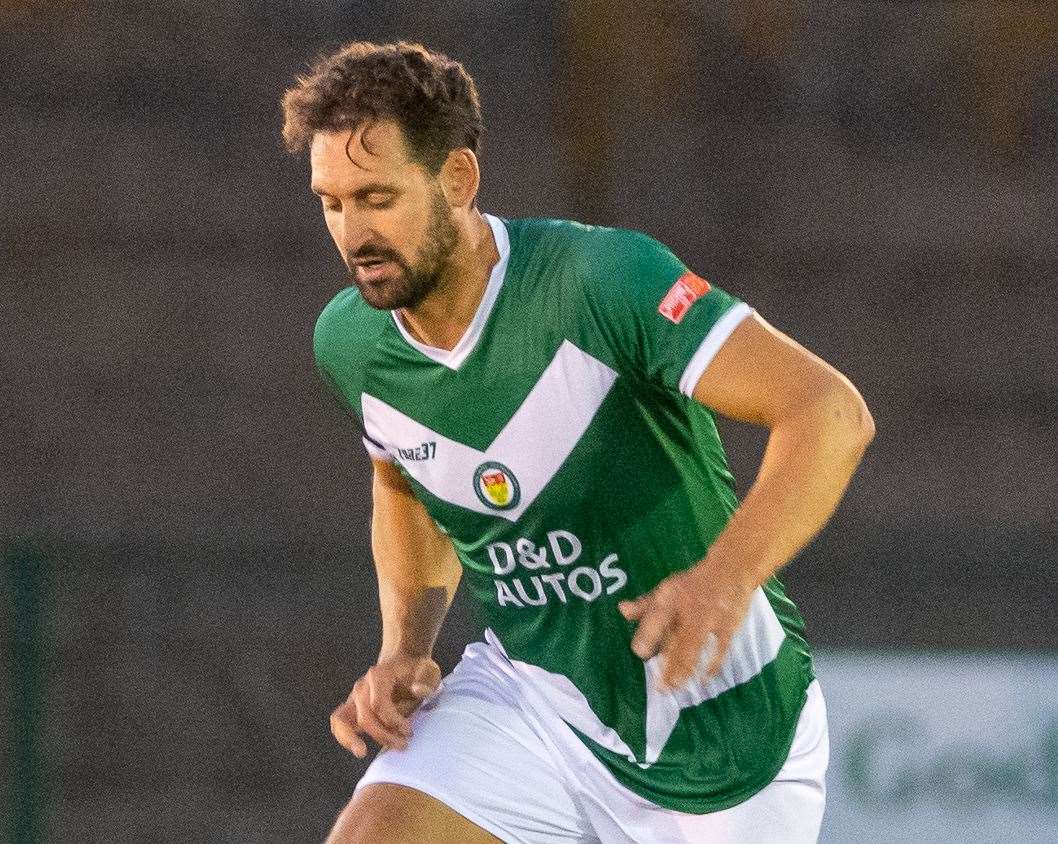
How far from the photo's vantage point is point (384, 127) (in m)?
2.71

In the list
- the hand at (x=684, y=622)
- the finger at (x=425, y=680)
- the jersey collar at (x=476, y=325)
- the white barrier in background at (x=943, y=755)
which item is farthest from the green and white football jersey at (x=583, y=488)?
the white barrier in background at (x=943, y=755)

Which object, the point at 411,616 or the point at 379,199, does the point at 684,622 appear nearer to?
the point at 379,199

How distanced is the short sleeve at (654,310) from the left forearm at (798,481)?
19cm

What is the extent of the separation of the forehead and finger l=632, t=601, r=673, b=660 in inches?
33.0

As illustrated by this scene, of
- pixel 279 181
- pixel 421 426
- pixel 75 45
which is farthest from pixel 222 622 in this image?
pixel 421 426

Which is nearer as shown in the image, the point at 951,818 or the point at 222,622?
the point at 951,818

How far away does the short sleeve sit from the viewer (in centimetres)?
254

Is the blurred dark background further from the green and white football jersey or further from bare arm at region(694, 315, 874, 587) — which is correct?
bare arm at region(694, 315, 874, 587)

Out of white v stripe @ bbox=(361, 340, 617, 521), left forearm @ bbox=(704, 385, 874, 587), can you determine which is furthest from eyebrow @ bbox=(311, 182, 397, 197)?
left forearm @ bbox=(704, 385, 874, 587)

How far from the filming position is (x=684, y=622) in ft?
7.09

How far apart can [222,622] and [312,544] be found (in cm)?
41

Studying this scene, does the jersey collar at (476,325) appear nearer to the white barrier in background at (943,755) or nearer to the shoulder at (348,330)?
the shoulder at (348,330)

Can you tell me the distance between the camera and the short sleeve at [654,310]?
8.34ft

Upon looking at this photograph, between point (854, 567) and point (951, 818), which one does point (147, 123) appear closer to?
point (854, 567)
